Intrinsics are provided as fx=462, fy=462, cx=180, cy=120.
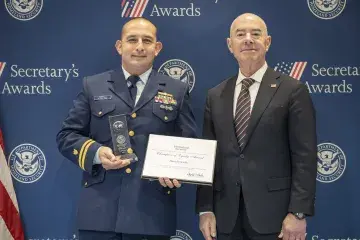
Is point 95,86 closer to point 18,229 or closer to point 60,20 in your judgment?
point 60,20

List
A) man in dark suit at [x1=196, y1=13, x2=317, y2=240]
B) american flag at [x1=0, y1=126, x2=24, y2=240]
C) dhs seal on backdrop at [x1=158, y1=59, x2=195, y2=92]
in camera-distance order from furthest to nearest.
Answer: dhs seal on backdrop at [x1=158, y1=59, x2=195, y2=92]
american flag at [x1=0, y1=126, x2=24, y2=240]
man in dark suit at [x1=196, y1=13, x2=317, y2=240]

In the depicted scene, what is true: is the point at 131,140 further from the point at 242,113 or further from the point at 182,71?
the point at 182,71

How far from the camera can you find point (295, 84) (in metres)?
2.31

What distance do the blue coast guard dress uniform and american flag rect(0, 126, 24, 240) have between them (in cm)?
76

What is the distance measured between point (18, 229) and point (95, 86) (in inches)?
47.4

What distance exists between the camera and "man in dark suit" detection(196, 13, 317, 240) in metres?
Result: 2.20

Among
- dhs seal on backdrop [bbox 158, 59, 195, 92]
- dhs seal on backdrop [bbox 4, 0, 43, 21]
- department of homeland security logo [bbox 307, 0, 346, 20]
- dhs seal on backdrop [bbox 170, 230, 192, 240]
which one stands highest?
department of homeland security logo [bbox 307, 0, 346, 20]

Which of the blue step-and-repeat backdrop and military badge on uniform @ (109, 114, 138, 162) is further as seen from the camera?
the blue step-and-repeat backdrop

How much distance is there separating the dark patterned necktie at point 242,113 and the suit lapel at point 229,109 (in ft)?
0.07

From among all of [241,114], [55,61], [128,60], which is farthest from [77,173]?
[241,114]

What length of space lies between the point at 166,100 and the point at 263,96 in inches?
21.5

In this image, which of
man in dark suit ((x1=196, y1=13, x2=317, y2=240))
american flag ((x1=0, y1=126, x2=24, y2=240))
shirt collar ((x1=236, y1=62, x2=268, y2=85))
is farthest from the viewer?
american flag ((x1=0, y1=126, x2=24, y2=240))

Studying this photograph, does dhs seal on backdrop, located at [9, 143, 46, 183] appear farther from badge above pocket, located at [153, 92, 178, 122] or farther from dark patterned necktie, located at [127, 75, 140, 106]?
badge above pocket, located at [153, 92, 178, 122]

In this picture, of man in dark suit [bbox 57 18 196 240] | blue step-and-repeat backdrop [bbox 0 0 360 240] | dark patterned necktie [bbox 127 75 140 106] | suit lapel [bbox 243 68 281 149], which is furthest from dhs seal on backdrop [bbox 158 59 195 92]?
suit lapel [bbox 243 68 281 149]
